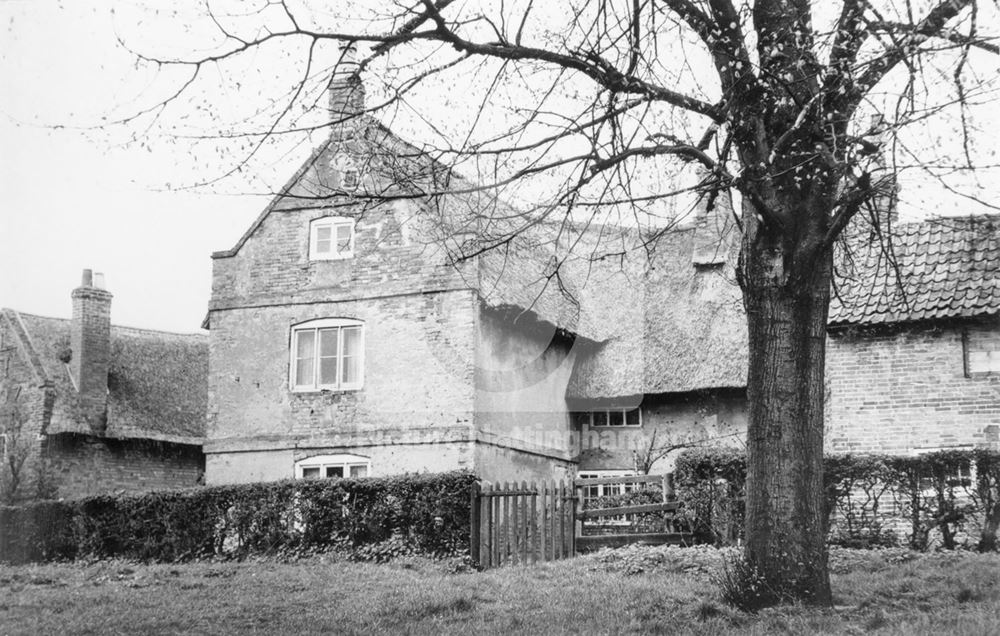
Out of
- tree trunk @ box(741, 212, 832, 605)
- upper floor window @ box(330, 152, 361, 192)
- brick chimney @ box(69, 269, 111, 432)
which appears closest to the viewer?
tree trunk @ box(741, 212, 832, 605)

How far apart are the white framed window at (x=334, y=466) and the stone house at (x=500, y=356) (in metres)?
0.03

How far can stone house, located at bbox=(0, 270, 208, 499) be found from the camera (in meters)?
30.9

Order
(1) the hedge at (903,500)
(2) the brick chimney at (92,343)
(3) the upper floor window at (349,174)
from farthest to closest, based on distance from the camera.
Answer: (2) the brick chimney at (92,343) < (1) the hedge at (903,500) < (3) the upper floor window at (349,174)

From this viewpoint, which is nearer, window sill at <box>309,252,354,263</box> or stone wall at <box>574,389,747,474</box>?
window sill at <box>309,252,354,263</box>

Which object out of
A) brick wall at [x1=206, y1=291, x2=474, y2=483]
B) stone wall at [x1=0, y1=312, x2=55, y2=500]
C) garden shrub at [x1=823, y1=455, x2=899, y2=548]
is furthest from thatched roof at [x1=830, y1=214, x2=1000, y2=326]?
stone wall at [x1=0, y1=312, x2=55, y2=500]

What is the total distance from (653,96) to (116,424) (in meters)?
25.2

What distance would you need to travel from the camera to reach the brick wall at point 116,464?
30.9 meters

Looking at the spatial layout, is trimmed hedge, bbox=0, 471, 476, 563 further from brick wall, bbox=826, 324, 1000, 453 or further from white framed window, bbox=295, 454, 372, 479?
brick wall, bbox=826, 324, 1000, 453

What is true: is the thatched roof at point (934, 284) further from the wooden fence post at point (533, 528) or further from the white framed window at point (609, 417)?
the white framed window at point (609, 417)

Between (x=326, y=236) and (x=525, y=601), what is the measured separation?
1642cm

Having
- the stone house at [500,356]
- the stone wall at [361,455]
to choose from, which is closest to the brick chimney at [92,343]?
the stone house at [500,356]

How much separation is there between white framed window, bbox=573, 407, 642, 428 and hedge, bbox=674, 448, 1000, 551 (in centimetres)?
1220

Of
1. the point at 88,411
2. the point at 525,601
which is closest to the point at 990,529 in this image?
the point at 525,601

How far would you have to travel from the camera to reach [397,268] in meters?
25.7
